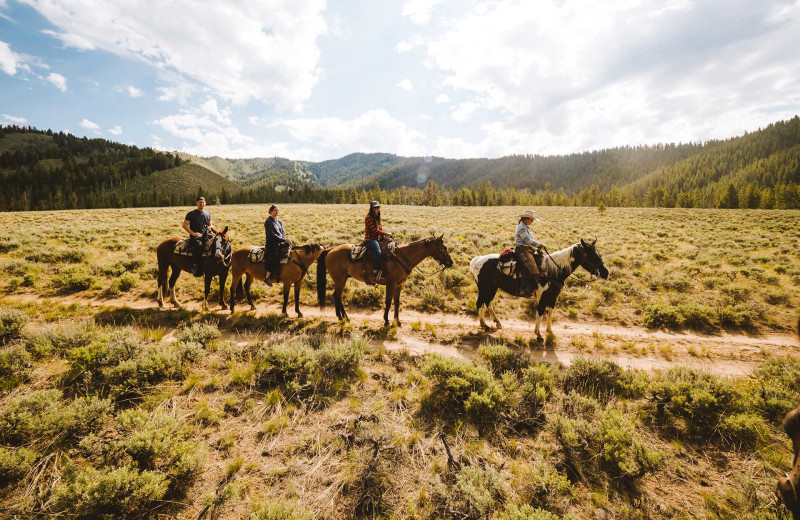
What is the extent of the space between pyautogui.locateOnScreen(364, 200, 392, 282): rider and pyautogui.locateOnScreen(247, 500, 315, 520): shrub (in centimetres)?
633

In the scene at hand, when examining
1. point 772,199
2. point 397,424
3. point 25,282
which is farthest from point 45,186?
point 772,199

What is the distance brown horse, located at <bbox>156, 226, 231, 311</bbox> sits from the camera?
10.1m

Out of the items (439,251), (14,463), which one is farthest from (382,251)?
(14,463)

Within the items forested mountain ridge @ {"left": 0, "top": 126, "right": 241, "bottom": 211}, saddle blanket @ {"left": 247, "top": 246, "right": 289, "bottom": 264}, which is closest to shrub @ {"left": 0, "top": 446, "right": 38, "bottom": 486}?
saddle blanket @ {"left": 247, "top": 246, "right": 289, "bottom": 264}

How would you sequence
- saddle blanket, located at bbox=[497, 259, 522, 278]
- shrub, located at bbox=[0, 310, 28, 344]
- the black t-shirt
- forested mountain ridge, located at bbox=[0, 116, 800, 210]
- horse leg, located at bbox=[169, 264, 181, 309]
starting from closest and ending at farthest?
1. shrub, located at bbox=[0, 310, 28, 344]
2. saddle blanket, located at bbox=[497, 259, 522, 278]
3. the black t-shirt
4. horse leg, located at bbox=[169, 264, 181, 309]
5. forested mountain ridge, located at bbox=[0, 116, 800, 210]

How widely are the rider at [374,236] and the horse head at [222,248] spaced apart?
201 inches

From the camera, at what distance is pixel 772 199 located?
6272cm

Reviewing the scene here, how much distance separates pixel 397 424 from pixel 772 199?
337 ft

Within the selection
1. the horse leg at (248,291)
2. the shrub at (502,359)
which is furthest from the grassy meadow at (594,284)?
the shrub at (502,359)

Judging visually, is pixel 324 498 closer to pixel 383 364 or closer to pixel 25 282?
pixel 383 364

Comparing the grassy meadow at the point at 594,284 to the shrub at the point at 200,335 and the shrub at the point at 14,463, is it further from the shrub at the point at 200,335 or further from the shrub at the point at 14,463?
the shrub at the point at 14,463

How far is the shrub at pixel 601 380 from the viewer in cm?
572

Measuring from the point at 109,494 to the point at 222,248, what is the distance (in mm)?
8529

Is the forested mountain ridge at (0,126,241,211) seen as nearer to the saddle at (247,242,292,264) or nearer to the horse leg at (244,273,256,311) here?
the horse leg at (244,273,256,311)
